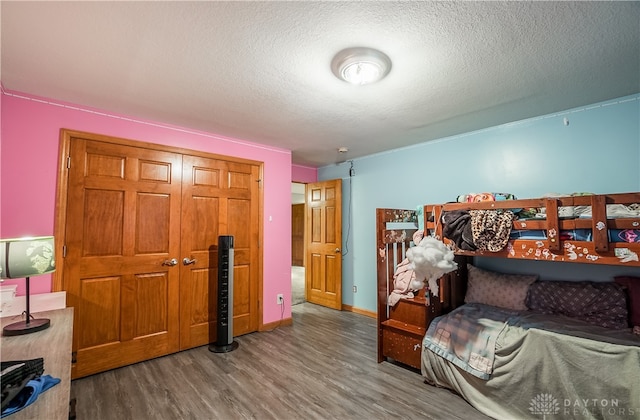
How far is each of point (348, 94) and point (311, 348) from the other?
261 cm

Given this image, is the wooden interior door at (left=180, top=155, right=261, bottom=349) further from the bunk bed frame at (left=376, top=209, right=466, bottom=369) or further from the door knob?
the bunk bed frame at (left=376, top=209, right=466, bottom=369)

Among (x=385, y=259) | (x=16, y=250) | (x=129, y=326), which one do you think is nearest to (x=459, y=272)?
(x=385, y=259)

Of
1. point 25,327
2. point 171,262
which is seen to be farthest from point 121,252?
point 25,327

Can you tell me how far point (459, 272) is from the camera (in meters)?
3.04

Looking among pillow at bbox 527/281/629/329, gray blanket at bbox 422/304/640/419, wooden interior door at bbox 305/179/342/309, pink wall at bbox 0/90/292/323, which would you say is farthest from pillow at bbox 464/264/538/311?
pink wall at bbox 0/90/292/323

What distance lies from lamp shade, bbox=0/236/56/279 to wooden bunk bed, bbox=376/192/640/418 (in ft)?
9.25

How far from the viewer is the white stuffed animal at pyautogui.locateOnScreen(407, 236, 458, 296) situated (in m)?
2.05

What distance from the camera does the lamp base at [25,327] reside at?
A: 5.62ft

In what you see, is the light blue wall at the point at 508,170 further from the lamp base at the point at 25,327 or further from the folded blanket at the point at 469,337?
the lamp base at the point at 25,327

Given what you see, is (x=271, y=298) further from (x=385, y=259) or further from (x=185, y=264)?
(x=385, y=259)

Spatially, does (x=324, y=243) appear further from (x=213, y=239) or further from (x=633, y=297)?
(x=633, y=297)

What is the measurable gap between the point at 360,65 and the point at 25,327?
8.79 ft

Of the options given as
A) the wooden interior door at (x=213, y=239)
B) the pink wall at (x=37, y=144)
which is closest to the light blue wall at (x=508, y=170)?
the wooden interior door at (x=213, y=239)

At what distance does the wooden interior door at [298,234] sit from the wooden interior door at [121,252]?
6466 mm
